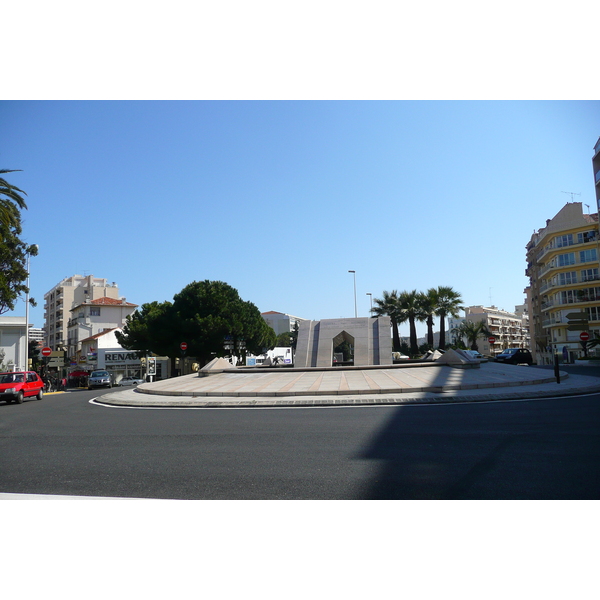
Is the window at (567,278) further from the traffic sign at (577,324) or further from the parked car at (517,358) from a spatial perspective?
the parked car at (517,358)

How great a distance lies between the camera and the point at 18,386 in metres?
20.7

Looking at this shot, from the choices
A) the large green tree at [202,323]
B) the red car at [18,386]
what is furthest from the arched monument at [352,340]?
the large green tree at [202,323]

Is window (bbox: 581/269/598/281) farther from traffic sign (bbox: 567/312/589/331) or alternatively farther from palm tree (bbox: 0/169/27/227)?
palm tree (bbox: 0/169/27/227)

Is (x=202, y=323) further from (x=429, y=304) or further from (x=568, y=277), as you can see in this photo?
(x=568, y=277)

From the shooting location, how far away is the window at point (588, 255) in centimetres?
5666

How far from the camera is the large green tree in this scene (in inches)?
1654

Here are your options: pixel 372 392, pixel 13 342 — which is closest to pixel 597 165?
pixel 372 392

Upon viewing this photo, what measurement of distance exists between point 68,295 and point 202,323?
57.3m

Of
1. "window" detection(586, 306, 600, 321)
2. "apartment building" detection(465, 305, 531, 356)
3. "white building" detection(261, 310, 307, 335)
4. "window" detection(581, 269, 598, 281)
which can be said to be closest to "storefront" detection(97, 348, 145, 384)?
"window" detection(586, 306, 600, 321)

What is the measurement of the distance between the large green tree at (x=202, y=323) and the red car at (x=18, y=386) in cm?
1930

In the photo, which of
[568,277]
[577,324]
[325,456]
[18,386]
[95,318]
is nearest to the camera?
[325,456]

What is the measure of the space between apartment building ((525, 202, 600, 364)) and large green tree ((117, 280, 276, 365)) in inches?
1428

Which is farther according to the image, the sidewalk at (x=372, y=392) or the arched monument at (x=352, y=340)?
the arched monument at (x=352, y=340)

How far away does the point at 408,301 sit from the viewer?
45406 mm
